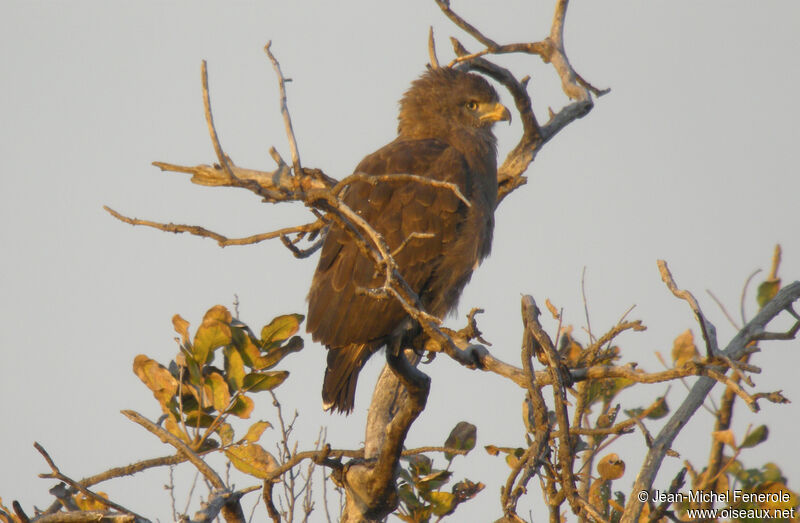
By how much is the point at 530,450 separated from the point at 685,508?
113 cm

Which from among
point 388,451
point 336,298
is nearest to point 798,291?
point 388,451

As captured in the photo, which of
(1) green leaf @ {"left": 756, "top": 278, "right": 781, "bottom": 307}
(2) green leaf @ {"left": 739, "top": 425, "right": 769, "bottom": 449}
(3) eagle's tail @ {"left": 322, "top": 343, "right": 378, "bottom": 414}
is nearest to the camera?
(1) green leaf @ {"left": 756, "top": 278, "right": 781, "bottom": 307}

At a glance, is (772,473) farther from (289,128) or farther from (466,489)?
(289,128)

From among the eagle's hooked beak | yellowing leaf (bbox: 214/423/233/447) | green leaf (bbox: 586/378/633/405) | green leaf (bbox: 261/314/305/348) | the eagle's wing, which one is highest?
the eagle's hooked beak

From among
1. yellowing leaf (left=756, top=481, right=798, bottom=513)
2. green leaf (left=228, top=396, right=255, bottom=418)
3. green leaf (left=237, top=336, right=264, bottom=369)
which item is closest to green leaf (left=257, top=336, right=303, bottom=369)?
green leaf (left=237, top=336, right=264, bottom=369)

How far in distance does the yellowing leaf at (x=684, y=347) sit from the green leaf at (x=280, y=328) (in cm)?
164

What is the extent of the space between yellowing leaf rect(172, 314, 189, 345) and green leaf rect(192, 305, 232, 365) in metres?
0.05

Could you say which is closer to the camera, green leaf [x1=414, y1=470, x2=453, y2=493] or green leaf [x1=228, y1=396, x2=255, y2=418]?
green leaf [x1=228, y1=396, x2=255, y2=418]

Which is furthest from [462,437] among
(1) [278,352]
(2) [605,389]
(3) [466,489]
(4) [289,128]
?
(4) [289,128]

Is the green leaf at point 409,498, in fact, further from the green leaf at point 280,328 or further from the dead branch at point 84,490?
the dead branch at point 84,490

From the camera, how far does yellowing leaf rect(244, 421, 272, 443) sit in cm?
364

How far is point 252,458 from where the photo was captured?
144 inches

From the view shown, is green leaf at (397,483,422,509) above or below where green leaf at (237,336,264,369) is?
below

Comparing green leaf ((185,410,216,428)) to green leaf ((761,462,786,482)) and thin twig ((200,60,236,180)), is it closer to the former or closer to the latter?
thin twig ((200,60,236,180))
